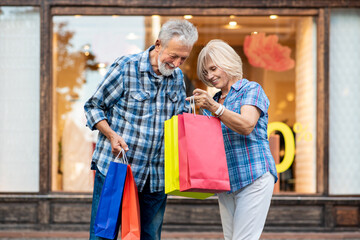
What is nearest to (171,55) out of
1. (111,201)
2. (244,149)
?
(244,149)

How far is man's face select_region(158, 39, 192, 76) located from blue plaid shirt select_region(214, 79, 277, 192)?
0.37m

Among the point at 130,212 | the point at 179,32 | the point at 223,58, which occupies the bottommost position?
the point at 130,212

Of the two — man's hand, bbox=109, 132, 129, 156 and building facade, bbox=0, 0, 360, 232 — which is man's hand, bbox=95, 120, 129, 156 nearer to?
man's hand, bbox=109, 132, 129, 156

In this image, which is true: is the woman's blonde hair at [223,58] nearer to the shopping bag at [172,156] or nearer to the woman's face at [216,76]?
the woman's face at [216,76]

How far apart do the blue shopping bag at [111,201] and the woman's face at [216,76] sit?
76 cm

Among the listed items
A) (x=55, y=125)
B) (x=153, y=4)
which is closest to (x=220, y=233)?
(x=55, y=125)

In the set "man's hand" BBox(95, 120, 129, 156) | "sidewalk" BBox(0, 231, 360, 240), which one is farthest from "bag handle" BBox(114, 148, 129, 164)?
"sidewalk" BBox(0, 231, 360, 240)

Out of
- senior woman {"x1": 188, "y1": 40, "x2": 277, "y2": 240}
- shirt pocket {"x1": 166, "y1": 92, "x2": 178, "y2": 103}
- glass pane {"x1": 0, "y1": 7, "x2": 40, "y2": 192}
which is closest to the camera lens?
senior woman {"x1": 188, "y1": 40, "x2": 277, "y2": 240}

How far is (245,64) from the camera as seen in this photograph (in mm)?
7070

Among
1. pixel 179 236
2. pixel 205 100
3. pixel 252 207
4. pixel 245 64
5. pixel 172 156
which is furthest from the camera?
pixel 245 64

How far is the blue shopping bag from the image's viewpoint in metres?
3.43

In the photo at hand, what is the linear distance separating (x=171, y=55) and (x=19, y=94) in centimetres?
420

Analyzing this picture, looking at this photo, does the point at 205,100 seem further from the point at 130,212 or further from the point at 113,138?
the point at 130,212

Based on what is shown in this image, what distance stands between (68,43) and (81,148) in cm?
138
